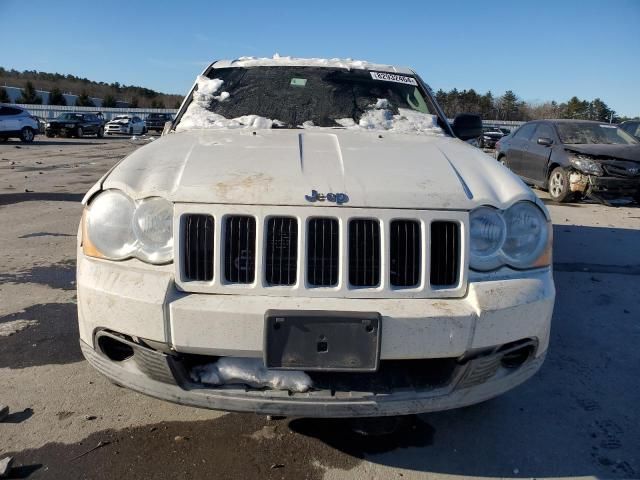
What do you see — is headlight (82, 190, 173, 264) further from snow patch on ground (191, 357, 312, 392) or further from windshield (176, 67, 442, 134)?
windshield (176, 67, 442, 134)

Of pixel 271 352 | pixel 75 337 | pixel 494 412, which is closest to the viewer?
pixel 271 352

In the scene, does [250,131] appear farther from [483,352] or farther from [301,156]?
[483,352]

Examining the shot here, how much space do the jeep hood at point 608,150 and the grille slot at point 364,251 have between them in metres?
8.92

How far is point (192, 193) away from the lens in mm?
2135

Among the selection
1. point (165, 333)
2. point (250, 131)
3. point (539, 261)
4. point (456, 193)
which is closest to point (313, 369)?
point (165, 333)

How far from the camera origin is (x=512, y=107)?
6744cm

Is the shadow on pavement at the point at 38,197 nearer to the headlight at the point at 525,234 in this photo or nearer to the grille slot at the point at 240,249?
the grille slot at the point at 240,249

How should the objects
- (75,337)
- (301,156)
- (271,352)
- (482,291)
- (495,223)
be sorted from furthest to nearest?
(75,337) → (301,156) → (495,223) → (482,291) → (271,352)

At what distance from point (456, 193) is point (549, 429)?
133 cm

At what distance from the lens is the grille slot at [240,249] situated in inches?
82.5

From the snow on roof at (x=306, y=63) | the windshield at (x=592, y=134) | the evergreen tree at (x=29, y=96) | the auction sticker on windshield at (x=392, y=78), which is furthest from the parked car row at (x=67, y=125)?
the evergreen tree at (x=29, y=96)

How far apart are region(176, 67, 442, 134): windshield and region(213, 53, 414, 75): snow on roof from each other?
0.06 metres

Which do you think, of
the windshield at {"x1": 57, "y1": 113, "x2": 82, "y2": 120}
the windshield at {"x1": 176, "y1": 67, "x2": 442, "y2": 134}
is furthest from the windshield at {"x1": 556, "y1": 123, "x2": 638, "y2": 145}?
the windshield at {"x1": 57, "y1": 113, "x2": 82, "y2": 120}

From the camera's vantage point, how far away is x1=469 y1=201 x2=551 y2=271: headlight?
2.21 m
